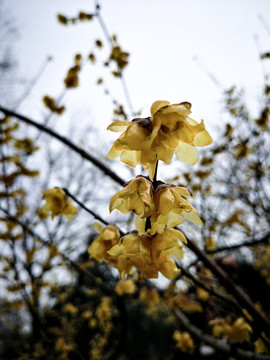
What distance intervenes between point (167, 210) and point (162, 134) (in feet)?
0.85

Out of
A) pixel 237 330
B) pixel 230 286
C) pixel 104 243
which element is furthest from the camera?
pixel 237 330

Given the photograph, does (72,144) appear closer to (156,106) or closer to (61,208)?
(61,208)

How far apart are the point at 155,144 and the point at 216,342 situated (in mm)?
3002

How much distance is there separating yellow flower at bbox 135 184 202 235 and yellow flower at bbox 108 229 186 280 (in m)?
0.05

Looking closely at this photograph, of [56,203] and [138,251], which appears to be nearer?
[138,251]

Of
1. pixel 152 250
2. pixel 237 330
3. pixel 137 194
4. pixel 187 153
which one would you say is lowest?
pixel 237 330

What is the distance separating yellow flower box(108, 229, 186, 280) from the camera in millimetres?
742

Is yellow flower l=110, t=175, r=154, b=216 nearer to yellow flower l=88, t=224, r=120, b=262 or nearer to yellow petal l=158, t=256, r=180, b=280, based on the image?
yellow petal l=158, t=256, r=180, b=280

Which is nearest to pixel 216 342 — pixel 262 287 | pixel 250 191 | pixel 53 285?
pixel 250 191

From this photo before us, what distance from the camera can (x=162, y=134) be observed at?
0.70 metres

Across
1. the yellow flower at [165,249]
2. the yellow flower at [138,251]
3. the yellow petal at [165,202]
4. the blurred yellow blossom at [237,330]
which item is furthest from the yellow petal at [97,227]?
the blurred yellow blossom at [237,330]

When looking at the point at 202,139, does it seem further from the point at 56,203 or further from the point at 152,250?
the point at 56,203

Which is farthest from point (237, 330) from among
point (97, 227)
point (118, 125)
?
point (118, 125)

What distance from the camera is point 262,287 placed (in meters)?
8.14
